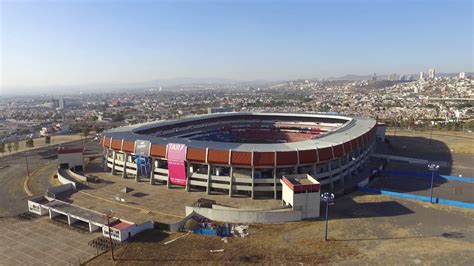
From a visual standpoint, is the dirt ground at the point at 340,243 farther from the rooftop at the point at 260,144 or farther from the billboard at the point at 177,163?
the billboard at the point at 177,163

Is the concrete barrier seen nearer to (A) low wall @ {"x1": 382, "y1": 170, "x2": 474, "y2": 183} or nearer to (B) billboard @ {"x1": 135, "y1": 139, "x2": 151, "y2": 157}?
(B) billboard @ {"x1": 135, "y1": 139, "x2": 151, "y2": 157}

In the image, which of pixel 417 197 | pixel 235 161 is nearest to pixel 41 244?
pixel 235 161

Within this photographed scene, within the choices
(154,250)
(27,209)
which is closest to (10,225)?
(27,209)

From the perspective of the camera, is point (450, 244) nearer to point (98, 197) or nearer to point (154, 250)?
point (154, 250)

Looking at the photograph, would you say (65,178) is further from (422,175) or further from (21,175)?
(422,175)

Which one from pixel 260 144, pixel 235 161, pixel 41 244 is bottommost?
pixel 41 244

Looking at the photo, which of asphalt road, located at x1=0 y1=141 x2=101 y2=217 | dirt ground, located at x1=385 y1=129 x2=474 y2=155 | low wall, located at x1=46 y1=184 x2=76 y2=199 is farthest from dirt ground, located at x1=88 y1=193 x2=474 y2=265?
dirt ground, located at x1=385 y1=129 x2=474 y2=155
